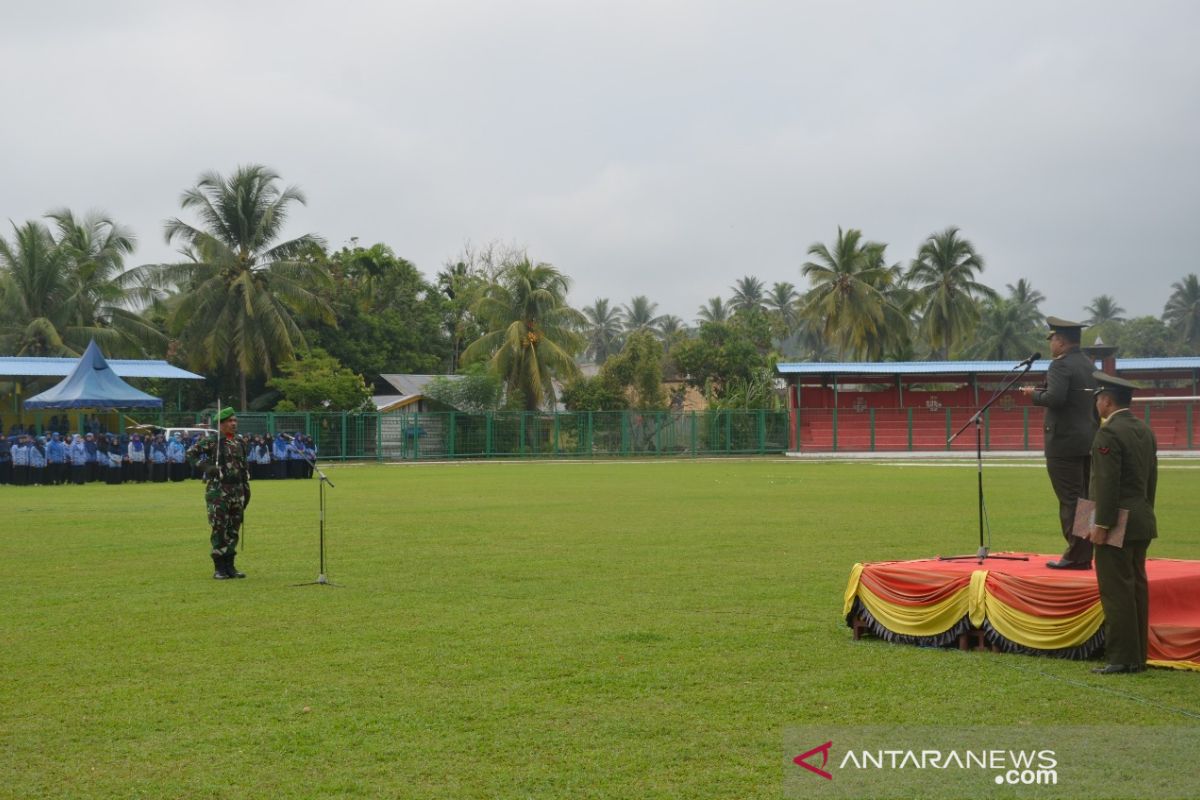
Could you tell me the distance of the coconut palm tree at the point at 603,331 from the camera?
12712cm

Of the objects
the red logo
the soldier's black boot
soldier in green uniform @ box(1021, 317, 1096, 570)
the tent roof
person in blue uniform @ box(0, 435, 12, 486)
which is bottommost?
the red logo

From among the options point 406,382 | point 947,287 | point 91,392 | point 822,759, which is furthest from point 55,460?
point 947,287

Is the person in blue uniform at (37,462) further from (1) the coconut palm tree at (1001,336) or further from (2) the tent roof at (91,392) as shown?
(1) the coconut palm tree at (1001,336)

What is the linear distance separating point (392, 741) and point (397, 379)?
5663 centimetres

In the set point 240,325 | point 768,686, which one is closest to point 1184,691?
point 768,686

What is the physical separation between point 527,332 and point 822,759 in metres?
50.1

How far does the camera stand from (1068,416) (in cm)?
913

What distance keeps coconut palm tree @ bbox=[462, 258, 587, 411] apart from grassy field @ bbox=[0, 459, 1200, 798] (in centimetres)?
3808

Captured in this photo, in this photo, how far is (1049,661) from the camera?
8102 millimetres

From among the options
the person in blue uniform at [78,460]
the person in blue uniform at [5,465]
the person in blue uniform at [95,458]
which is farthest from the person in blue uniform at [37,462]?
the person in blue uniform at [95,458]

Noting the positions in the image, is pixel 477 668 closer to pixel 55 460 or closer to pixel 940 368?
pixel 55 460

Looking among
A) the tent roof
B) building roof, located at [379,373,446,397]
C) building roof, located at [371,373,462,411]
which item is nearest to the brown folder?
the tent roof

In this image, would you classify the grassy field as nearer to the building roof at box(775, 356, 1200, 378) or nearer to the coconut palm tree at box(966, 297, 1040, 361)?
the building roof at box(775, 356, 1200, 378)

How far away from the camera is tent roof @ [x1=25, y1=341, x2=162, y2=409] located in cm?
3562
